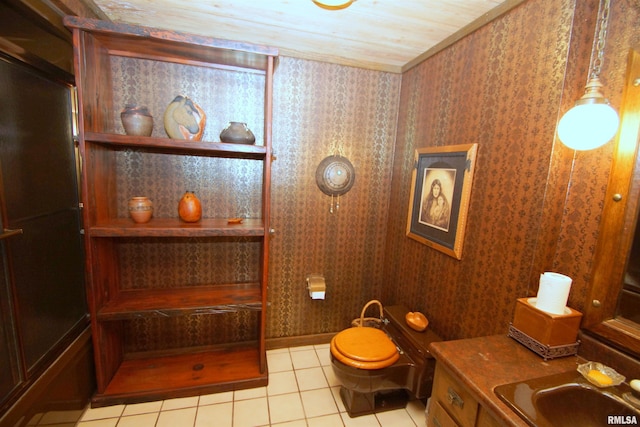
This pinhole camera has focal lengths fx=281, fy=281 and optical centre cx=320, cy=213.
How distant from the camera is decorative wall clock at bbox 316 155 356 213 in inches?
88.8

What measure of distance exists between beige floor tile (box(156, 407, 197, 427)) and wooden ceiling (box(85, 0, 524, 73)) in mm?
2402

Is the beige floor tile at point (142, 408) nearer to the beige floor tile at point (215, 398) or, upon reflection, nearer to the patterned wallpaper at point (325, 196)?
the beige floor tile at point (215, 398)

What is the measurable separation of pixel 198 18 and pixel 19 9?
0.81 m

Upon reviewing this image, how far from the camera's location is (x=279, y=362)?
225cm

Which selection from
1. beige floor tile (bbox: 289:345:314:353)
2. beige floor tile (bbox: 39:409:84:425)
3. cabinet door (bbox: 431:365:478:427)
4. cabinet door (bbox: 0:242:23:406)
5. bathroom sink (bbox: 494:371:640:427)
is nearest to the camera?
bathroom sink (bbox: 494:371:640:427)

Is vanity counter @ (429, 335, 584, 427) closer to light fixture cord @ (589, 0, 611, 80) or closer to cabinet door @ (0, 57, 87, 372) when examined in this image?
light fixture cord @ (589, 0, 611, 80)

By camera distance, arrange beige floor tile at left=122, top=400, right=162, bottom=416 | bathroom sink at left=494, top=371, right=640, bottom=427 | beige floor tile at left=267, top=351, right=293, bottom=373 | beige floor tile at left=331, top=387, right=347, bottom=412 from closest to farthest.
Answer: bathroom sink at left=494, top=371, right=640, bottom=427
beige floor tile at left=122, top=400, right=162, bottom=416
beige floor tile at left=331, top=387, right=347, bottom=412
beige floor tile at left=267, top=351, right=293, bottom=373

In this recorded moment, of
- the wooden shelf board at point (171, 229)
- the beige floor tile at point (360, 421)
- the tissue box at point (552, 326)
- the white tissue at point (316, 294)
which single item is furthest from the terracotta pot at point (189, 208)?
the tissue box at point (552, 326)

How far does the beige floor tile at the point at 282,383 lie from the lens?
A: 1952 mm

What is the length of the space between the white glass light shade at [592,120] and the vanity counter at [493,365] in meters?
0.83

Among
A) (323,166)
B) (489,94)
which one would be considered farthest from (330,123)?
(489,94)

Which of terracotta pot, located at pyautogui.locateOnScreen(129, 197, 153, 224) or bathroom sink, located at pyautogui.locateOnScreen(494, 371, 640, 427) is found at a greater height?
terracotta pot, located at pyautogui.locateOnScreen(129, 197, 153, 224)

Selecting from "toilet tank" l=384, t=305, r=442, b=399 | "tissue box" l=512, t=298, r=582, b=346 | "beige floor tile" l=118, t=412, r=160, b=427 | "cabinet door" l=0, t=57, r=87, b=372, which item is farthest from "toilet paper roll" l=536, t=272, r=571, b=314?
"cabinet door" l=0, t=57, r=87, b=372

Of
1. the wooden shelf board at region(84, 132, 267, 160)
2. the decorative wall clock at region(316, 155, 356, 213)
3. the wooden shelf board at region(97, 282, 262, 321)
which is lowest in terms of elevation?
the wooden shelf board at region(97, 282, 262, 321)
